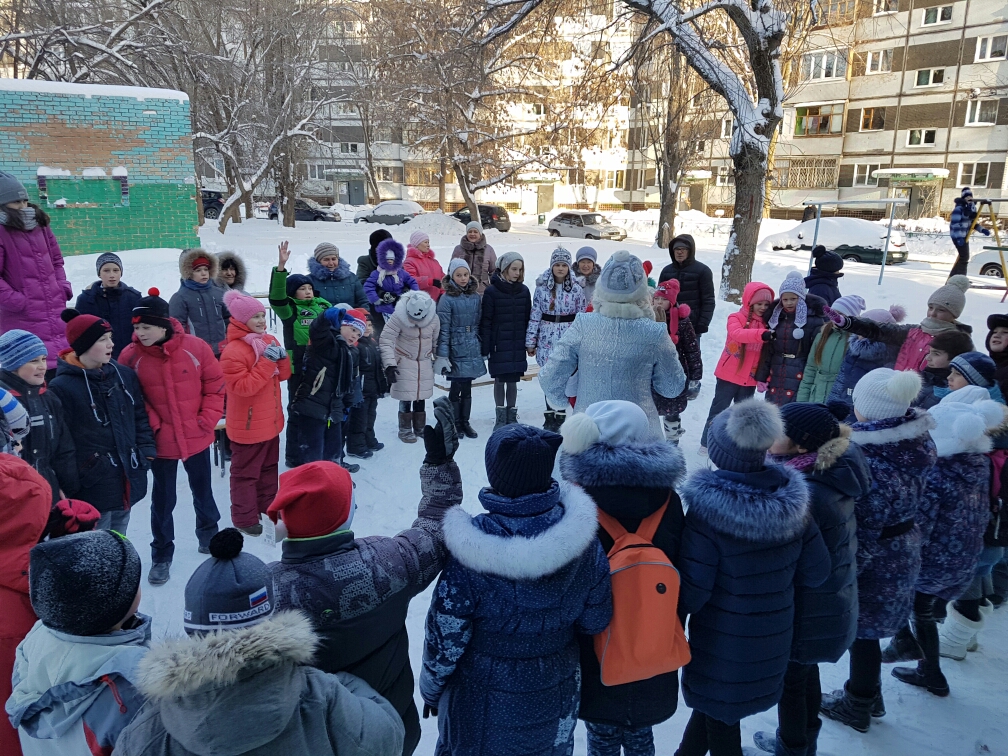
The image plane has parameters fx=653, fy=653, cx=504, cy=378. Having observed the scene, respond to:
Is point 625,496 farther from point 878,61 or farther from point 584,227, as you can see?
point 878,61

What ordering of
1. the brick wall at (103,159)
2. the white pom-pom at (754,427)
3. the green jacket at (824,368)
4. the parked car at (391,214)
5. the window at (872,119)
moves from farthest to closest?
the window at (872,119), the parked car at (391,214), the brick wall at (103,159), the green jacket at (824,368), the white pom-pom at (754,427)

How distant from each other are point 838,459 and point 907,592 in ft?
2.84

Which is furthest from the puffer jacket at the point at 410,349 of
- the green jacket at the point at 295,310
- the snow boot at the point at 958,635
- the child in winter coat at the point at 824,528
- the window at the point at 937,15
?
the window at the point at 937,15

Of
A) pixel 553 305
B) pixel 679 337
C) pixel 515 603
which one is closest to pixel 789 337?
pixel 679 337

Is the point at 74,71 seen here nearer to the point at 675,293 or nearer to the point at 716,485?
the point at 675,293

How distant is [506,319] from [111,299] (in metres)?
3.52

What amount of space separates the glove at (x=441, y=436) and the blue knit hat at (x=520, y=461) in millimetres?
314

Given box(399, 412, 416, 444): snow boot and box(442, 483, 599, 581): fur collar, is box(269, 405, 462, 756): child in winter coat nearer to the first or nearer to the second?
box(442, 483, 599, 581): fur collar

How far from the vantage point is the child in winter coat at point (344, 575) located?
1.91 metres

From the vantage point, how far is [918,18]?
113 ft

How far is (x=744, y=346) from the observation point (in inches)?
230

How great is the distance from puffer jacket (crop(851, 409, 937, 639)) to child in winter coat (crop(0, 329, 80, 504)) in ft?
12.7

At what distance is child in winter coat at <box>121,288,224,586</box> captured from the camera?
4.02m

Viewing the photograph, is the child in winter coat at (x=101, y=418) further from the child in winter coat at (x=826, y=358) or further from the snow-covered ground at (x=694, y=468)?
the child in winter coat at (x=826, y=358)
